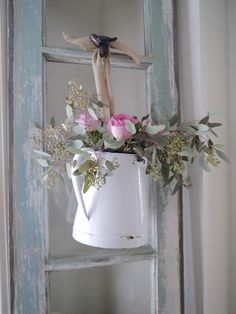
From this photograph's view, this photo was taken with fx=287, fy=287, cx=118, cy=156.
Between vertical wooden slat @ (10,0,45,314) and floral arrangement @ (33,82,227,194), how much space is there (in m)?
0.05

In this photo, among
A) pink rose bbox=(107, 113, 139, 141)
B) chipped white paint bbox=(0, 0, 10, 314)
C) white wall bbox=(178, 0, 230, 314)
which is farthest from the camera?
white wall bbox=(178, 0, 230, 314)

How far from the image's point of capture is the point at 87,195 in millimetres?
796

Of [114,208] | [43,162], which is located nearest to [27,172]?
[43,162]

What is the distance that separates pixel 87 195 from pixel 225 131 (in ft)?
1.76

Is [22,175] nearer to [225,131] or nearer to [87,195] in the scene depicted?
[87,195]

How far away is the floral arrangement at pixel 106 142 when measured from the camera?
2.40ft

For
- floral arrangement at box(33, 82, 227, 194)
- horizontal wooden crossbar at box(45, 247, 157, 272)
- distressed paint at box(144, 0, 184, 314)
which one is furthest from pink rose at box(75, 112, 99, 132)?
horizontal wooden crossbar at box(45, 247, 157, 272)

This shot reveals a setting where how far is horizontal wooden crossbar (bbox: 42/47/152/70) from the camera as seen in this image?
859 mm

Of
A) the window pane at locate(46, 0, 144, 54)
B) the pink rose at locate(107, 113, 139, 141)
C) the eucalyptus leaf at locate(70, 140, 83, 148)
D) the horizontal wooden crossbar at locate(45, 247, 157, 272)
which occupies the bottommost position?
the horizontal wooden crossbar at locate(45, 247, 157, 272)

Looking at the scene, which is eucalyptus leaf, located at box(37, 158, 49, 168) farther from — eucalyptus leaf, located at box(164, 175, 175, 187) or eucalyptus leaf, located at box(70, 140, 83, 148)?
eucalyptus leaf, located at box(164, 175, 175, 187)

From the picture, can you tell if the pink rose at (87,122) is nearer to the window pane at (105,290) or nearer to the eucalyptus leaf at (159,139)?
the eucalyptus leaf at (159,139)

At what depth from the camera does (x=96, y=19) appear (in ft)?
3.10

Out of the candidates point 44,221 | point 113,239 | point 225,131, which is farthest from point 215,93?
point 44,221

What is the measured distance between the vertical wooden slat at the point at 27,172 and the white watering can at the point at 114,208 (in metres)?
0.13
